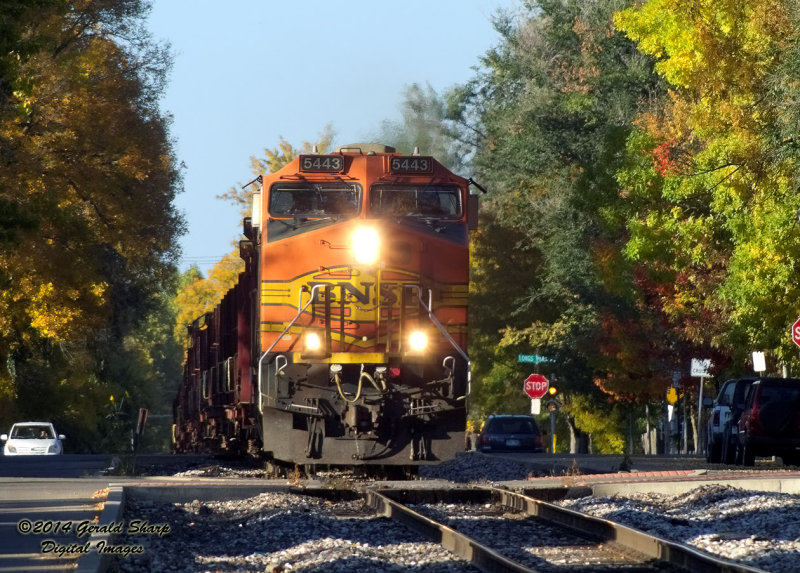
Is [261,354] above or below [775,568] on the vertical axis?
above

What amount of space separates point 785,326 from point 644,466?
4.49 meters

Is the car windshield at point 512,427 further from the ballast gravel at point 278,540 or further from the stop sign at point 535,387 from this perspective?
the ballast gravel at point 278,540

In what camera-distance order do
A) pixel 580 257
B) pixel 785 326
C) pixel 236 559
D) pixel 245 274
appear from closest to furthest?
pixel 236 559 < pixel 245 274 < pixel 785 326 < pixel 580 257

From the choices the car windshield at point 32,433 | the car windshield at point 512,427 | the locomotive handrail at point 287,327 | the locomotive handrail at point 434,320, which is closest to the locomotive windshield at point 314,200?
the locomotive handrail at point 287,327

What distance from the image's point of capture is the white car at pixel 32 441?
42719 mm

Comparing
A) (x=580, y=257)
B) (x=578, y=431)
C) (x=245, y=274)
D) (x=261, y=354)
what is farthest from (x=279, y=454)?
(x=578, y=431)

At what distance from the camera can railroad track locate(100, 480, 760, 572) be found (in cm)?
1081

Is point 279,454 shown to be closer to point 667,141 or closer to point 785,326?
point 785,326

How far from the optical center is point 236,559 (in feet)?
37.8

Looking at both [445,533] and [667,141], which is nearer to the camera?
[445,533]

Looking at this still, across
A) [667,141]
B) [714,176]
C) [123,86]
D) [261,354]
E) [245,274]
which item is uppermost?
[123,86]

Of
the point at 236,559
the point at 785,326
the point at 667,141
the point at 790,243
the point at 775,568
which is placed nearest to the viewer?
the point at 775,568

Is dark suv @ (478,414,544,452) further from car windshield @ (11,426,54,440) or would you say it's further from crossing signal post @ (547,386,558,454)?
car windshield @ (11,426,54,440)

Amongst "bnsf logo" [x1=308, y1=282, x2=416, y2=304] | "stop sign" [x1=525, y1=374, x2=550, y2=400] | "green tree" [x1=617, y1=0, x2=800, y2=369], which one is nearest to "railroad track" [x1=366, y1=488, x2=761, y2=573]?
"bnsf logo" [x1=308, y1=282, x2=416, y2=304]
